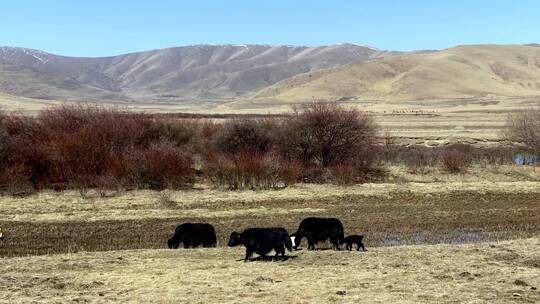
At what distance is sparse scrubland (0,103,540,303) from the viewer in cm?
1145

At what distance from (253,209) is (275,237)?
10.3 m

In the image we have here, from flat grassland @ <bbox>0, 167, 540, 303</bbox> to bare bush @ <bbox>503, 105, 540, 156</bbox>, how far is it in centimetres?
1123

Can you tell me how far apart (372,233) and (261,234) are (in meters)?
6.26

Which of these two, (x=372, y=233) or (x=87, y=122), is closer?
(x=372, y=233)

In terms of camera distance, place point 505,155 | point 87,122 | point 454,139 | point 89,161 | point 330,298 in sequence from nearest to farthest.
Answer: point 330,298
point 89,161
point 87,122
point 505,155
point 454,139

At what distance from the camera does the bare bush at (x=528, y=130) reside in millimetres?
43062

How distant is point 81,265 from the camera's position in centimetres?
1309

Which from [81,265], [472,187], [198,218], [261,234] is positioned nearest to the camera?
[81,265]

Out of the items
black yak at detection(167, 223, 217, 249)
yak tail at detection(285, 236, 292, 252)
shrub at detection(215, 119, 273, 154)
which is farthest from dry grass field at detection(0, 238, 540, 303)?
shrub at detection(215, 119, 273, 154)

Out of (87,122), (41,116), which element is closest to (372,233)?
(87,122)

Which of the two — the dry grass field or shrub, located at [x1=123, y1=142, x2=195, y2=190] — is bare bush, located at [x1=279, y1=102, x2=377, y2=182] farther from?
the dry grass field

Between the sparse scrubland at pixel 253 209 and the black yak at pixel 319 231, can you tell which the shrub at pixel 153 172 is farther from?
the black yak at pixel 319 231

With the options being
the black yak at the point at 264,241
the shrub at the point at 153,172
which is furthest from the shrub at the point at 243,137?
the black yak at the point at 264,241

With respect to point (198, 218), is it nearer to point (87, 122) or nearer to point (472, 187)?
point (472, 187)
